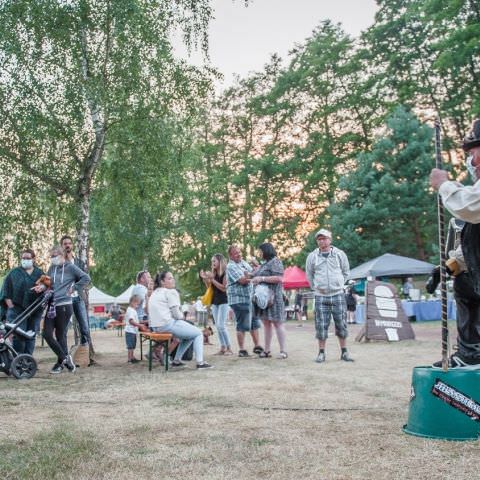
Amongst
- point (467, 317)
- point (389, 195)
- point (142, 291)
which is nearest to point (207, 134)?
point (389, 195)

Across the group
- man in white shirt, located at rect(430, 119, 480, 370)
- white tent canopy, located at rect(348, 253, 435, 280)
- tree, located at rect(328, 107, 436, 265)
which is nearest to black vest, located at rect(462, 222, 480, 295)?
man in white shirt, located at rect(430, 119, 480, 370)

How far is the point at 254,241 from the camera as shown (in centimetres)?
3816

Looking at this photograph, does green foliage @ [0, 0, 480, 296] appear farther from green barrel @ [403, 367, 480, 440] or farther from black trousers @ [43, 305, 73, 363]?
green barrel @ [403, 367, 480, 440]

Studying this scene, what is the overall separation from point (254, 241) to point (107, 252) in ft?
45.5

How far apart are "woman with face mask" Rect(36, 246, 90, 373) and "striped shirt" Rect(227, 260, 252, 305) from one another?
2593mm

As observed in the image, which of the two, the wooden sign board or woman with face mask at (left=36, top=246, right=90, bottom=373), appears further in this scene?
the wooden sign board

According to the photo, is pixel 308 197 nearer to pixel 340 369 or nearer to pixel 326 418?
pixel 340 369

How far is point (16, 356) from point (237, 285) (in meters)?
3.97

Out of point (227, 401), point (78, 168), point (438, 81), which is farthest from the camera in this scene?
point (438, 81)

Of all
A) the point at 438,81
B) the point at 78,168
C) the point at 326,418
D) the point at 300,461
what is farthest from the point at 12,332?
the point at 438,81

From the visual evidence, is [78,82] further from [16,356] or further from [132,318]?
[16,356]

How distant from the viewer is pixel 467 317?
510cm

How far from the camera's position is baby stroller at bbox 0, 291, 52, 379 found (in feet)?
28.2

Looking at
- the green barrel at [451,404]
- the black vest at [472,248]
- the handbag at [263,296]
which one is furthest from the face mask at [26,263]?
the black vest at [472,248]
